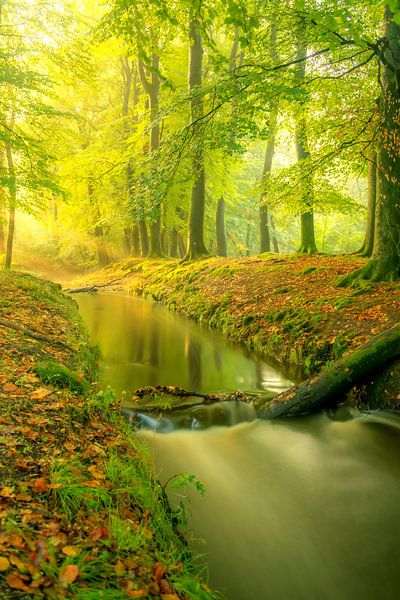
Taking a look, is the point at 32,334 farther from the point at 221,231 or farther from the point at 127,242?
the point at 127,242

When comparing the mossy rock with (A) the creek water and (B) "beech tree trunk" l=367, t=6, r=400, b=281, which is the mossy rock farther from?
(B) "beech tree trunk" l=367, t=6, r=400, b=281

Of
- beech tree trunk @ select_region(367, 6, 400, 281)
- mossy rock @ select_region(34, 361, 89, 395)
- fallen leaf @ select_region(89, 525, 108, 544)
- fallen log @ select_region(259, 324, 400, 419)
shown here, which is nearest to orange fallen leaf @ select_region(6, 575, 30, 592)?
fallen leaf @ select_region(89, 525, 108, 544)

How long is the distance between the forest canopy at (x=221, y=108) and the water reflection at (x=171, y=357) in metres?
3.07

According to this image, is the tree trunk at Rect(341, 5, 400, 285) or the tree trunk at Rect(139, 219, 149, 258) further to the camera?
the tree trunk at Rect(139, 219, 149, 258)

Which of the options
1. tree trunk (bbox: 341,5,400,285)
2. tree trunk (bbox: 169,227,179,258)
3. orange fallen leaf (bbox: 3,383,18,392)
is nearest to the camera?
orange fallen leaf (bbox: 3,383,18,392)

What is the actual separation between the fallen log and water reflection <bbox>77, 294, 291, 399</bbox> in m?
1.21

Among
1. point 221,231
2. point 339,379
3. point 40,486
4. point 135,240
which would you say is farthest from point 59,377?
point 135,240

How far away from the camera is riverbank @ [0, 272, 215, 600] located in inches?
79.2

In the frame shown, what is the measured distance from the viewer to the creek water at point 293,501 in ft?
9.85

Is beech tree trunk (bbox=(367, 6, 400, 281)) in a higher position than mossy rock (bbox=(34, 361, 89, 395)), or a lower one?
higher

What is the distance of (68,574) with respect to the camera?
1.98 metres

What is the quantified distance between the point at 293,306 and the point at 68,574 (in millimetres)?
7768

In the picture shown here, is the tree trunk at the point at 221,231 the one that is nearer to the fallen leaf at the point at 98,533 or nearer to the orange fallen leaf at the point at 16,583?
the fallen leaf at the point at 98,533

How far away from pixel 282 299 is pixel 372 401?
459 centimetres
